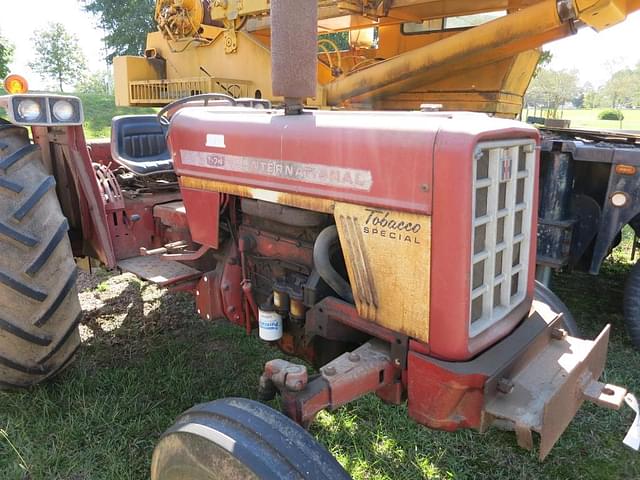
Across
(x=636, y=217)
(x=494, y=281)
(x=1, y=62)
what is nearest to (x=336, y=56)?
(x=636, y=217)

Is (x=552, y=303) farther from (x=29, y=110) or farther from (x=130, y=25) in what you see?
(x=130, y=25)

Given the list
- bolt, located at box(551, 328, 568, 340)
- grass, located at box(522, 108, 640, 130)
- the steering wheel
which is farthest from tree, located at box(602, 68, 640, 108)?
bolt, located at box(551, 328, 568, 340)

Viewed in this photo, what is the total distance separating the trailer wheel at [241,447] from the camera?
58.1 inches

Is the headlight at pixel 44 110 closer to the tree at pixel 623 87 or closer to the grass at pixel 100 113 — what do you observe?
the grass at pixel 100 113

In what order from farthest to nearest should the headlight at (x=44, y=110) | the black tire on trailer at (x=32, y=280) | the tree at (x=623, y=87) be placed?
the tree at (x=623, y=87) < the headlight at (x=44, y=110) < the black tire on trailer at (x=32, y=280)

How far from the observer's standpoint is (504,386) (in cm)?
178

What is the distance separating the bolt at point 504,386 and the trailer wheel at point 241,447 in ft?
2.00

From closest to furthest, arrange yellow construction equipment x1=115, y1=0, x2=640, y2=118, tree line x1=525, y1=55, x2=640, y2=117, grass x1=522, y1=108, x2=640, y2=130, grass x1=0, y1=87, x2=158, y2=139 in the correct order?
yellow construction equipment x1=115, y1=0, x2=640, y2=118
grass x1=0, y1=87, x2=158, y2=139
grass x1=522, y1=108, x2=640, y2=130
tree line x1=525, y1=55, x2=640, y2=117

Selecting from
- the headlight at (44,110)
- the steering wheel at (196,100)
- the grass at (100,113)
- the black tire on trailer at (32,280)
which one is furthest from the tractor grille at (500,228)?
the grass at (100,113)

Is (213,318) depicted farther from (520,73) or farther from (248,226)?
(520,73)

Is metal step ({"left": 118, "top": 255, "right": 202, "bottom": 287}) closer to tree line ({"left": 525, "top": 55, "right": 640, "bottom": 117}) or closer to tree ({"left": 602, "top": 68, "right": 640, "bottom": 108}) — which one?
tree line ({"left": 525, "top": 55, "right": 640, "bottom": 117})

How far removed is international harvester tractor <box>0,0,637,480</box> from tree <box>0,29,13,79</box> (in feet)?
70.0

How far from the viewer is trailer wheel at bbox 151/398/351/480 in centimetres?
147

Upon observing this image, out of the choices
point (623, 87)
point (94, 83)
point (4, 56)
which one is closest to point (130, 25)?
point (4, 56)
